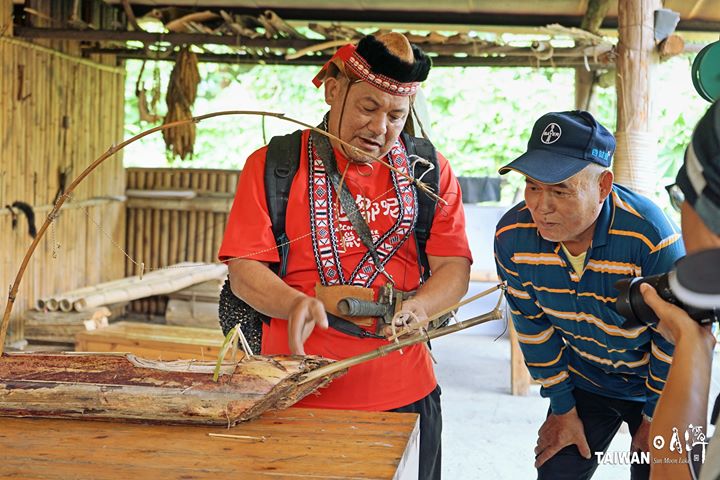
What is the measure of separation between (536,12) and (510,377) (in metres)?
2.91

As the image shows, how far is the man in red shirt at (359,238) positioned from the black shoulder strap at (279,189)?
0.06 ft

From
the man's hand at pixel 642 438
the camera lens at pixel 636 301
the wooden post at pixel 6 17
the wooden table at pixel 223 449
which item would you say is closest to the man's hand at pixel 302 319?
the wooden table at pixel 223 449

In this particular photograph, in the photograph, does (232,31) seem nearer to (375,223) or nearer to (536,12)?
(536,12)

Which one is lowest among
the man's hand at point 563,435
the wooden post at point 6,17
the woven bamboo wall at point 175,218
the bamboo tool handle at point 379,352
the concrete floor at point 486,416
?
the concrete floor at point 486,416

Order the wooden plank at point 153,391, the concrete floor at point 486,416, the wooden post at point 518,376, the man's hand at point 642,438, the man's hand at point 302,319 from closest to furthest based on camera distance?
the wooden plank at point 153,391, the man's hand at point 302,319, the man's hand at point 642,438, the concrete floor at point 486,416, the wooden post at point 518,376

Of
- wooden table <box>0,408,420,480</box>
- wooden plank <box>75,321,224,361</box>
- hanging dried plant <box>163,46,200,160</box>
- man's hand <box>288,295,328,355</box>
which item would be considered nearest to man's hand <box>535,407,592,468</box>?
wooden table <box>0,408,420,480</box>

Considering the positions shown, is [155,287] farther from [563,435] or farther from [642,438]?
[642,438]

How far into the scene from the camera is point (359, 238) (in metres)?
2.58

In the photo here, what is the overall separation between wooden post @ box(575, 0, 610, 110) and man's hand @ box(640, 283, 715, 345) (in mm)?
5357

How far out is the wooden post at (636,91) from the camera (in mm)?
4566

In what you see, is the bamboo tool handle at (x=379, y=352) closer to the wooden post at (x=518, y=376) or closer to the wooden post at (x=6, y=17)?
the wooden post at (x=518, y=376)

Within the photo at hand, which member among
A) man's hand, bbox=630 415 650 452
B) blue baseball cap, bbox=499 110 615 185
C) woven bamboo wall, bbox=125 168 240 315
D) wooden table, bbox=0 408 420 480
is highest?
blue baseball cap, bbox=499 110 615 185

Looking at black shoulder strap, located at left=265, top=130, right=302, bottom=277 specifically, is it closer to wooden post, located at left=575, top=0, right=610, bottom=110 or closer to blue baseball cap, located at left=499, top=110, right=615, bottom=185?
blue baseball cap, located at left=499, top=110, right=615, bottom=185

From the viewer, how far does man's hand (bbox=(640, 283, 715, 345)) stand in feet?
5.47
